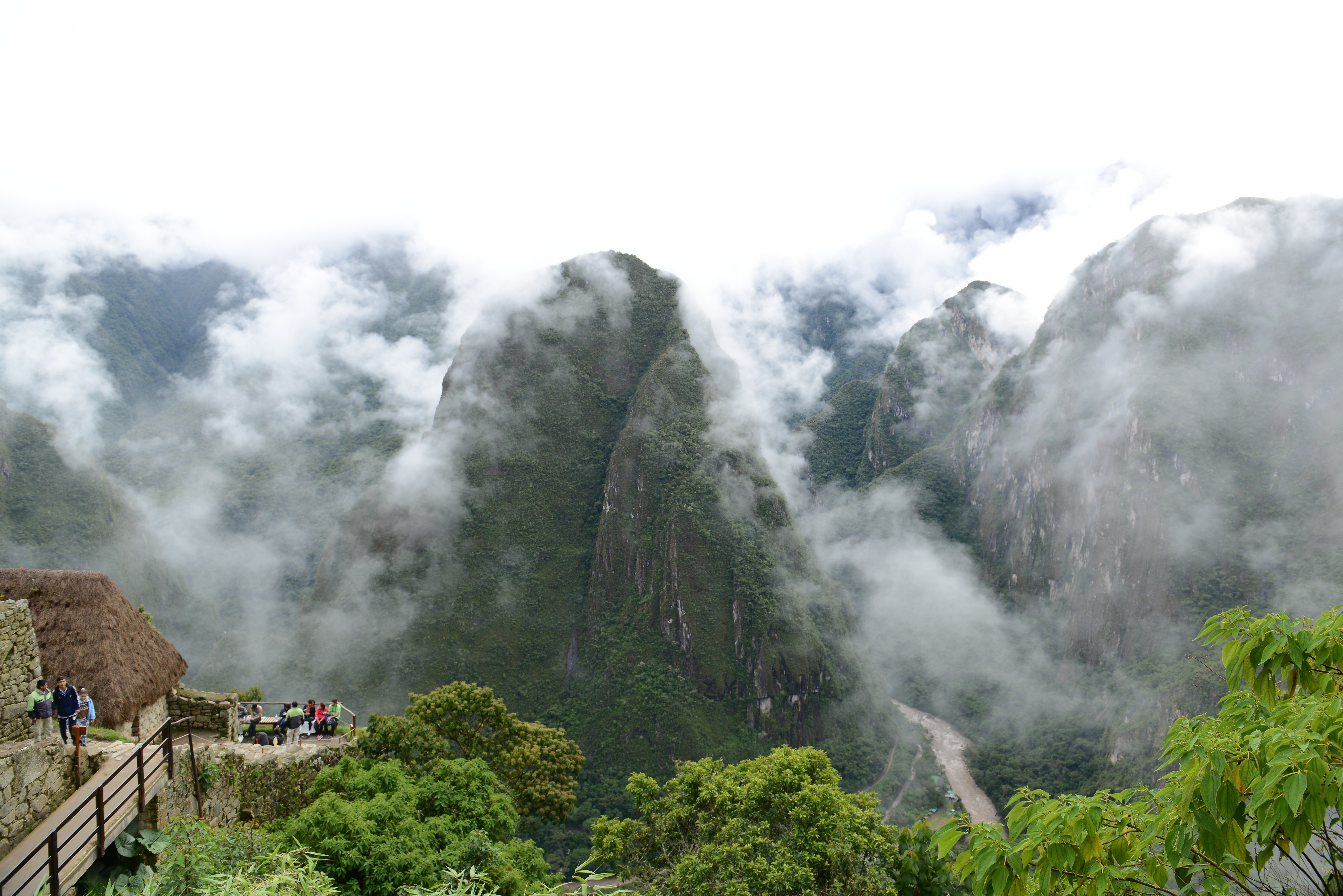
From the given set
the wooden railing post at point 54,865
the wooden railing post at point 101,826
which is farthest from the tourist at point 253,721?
the wooden railing post at point 54,865

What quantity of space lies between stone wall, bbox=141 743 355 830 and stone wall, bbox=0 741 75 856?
6.51ft

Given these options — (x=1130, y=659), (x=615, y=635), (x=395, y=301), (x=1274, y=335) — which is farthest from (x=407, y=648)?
(x=395, y=301)

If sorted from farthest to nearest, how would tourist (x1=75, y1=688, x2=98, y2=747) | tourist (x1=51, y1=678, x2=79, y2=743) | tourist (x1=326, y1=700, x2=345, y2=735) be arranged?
tourist (x1=326, y1=700, x2=345, y2=735) < tourist (x1=75, y1=688, x2=98, y2=747) < tourist (x1=51, y1=678, x2=79, y2=743)

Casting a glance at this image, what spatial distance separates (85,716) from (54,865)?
471cm

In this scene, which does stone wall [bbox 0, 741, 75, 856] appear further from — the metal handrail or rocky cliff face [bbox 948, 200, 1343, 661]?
rocky cliff face [bbox 948, 200, 1343, 661]

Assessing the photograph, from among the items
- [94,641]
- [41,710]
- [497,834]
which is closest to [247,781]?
[94,641]

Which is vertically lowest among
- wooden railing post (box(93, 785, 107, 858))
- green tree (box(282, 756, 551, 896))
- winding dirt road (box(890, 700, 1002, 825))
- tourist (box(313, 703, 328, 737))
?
winding dirt road (box(890, 700, 1002, 825))

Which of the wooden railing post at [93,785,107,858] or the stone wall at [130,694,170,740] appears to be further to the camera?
the stone wall at [130,694,170,740]

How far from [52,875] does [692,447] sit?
182ft

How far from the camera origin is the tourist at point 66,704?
959 centimetres

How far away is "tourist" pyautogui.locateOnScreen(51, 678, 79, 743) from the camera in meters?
9.59

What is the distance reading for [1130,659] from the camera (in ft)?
197

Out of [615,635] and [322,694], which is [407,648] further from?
[615,635]

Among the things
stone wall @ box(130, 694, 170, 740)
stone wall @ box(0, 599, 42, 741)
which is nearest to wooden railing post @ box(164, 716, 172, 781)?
stone wall @ box(0, 599, 42, 741)
